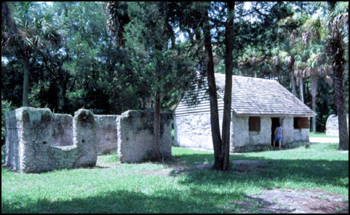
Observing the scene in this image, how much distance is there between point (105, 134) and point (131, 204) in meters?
11.2

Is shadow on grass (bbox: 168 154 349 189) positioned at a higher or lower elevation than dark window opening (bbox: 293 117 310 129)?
lower

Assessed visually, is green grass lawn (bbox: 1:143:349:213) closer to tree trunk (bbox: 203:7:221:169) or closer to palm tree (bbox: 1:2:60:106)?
tree trunk (bbox: 203:7:221:169)

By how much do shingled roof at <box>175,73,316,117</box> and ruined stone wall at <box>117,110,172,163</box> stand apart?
335 cm

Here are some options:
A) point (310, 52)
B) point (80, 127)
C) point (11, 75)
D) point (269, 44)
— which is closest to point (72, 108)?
point (11, 75)

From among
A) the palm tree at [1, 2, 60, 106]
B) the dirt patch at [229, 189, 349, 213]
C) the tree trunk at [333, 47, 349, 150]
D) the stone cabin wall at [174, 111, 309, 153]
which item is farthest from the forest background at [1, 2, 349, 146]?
the dirt patch at [229, 189, 349, 213]

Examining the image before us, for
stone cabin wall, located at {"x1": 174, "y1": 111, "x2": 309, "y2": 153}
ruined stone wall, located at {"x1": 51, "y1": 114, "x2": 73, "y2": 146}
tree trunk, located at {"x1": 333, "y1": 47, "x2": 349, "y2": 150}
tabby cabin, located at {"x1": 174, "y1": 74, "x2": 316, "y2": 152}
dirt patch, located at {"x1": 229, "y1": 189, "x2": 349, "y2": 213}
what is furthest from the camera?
tabby cabin, located at {"x1": 174, "y1": 74, "x2": 316, "y2": 152}

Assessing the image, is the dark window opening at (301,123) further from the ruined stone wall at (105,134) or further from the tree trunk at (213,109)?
the ruined stone wall at (105,134)

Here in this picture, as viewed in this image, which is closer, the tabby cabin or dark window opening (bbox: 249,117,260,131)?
the tabby cabin

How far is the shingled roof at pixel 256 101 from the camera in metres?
18.2

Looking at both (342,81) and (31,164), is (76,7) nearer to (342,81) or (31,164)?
(31,164)

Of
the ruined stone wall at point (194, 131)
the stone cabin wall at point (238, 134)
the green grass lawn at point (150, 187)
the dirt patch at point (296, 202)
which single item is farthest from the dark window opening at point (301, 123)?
the dirt patch at point (296, 202)

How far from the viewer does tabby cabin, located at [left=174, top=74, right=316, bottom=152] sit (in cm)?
1770

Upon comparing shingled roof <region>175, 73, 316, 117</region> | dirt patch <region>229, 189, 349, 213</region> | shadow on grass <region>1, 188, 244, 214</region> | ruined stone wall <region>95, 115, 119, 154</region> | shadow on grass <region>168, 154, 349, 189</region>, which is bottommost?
shadow on grass <region>168, 154, 349, 189</region>

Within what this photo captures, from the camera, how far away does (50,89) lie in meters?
23.3
